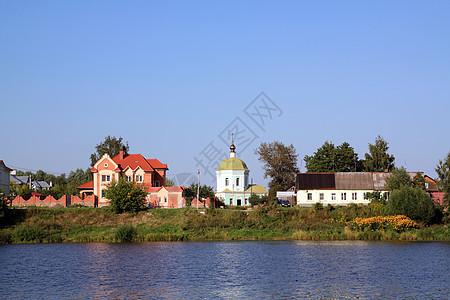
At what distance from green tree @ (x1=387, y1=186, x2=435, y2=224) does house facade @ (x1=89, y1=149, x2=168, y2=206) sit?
36534mm

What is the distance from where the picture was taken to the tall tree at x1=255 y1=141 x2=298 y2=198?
102062mm

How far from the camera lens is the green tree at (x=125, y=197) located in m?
71.4

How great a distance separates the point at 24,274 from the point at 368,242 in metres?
34.0

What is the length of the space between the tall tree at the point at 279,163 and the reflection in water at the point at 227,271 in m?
48.8

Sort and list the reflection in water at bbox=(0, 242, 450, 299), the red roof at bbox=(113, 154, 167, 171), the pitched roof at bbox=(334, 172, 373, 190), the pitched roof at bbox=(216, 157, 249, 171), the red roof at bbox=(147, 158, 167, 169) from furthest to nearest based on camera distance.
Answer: the pitched roof at bbox=(216, 157, 249, 171) < the red roof at bbox=(147, 158, 167, 169) < the red roof at bbox=(113, 154, 167, 171) < the pitched roof at bbox=(334, 172, 373, 190) < the reflection in water at bbox=(0, 242, 450, 299)

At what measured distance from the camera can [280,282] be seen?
104ft

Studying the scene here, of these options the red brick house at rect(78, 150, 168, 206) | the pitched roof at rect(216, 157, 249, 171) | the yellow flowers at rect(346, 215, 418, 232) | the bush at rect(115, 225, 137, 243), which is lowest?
the bush at rect(115, 225, 137, 243)

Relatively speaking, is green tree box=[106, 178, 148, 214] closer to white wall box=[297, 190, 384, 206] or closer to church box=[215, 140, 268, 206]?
white wall box=[297, 190, 384, 206]

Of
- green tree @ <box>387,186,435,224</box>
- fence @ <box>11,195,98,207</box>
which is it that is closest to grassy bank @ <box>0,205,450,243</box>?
green tree @ <box>387,186,435,224</box>

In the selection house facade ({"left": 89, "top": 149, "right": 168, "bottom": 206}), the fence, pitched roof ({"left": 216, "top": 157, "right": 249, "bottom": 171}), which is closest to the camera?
the fence

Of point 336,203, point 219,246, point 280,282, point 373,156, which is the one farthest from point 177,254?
point 373,156

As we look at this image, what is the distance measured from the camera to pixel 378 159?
104m

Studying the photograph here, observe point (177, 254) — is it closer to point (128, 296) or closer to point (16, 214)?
point (128, 296)

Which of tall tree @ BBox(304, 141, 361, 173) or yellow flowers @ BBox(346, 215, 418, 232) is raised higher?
tall tree @ BBox(304, 141, 361, 173)
